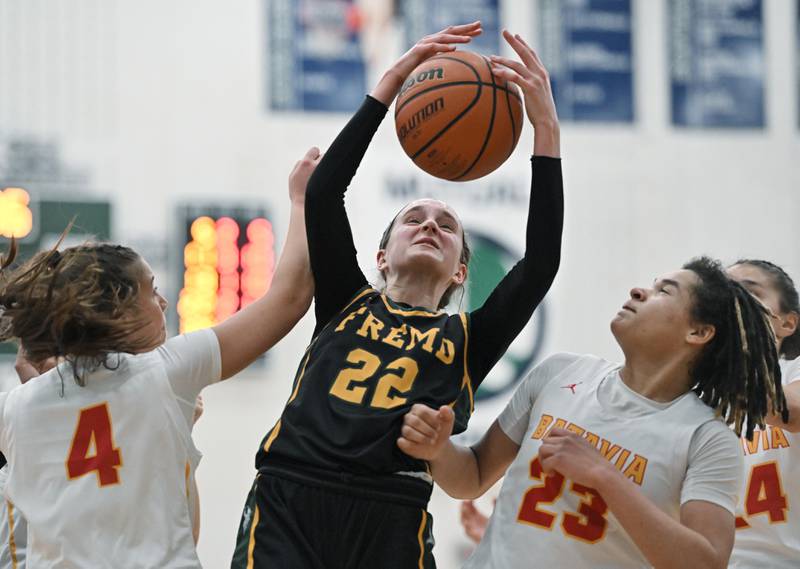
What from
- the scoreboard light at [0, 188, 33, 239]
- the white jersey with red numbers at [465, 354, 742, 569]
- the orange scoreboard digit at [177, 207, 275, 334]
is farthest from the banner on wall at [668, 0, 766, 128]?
the white jersey with red numbers at [465, 354, 742, 569]

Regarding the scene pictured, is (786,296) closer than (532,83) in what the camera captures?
No

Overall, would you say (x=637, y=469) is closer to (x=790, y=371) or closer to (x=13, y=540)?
(x=790, y=371)

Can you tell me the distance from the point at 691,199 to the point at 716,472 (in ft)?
20.6

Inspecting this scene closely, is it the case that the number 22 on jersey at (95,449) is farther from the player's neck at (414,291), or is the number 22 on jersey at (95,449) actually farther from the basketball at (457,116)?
the basketball at (457,116)

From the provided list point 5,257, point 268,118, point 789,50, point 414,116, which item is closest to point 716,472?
point 414,116

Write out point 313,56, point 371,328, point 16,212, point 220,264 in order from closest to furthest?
point 371,328 → point 16,212 → point 220,264 → point 313,56

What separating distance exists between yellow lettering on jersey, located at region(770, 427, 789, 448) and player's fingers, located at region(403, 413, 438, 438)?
1.30m

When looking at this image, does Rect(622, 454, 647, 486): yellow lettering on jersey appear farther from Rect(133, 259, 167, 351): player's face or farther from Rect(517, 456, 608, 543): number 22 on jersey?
Rect(133, 259, 167, 351): player's face

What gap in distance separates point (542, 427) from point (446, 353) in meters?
0.31

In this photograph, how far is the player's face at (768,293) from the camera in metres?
3.43

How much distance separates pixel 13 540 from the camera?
2895 mm

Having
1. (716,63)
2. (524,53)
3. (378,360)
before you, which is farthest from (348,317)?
(716,63)

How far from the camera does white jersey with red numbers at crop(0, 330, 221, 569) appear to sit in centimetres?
252

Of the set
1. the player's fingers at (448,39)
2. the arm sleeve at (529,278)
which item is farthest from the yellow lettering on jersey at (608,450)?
the player's fingers at (448,39)
